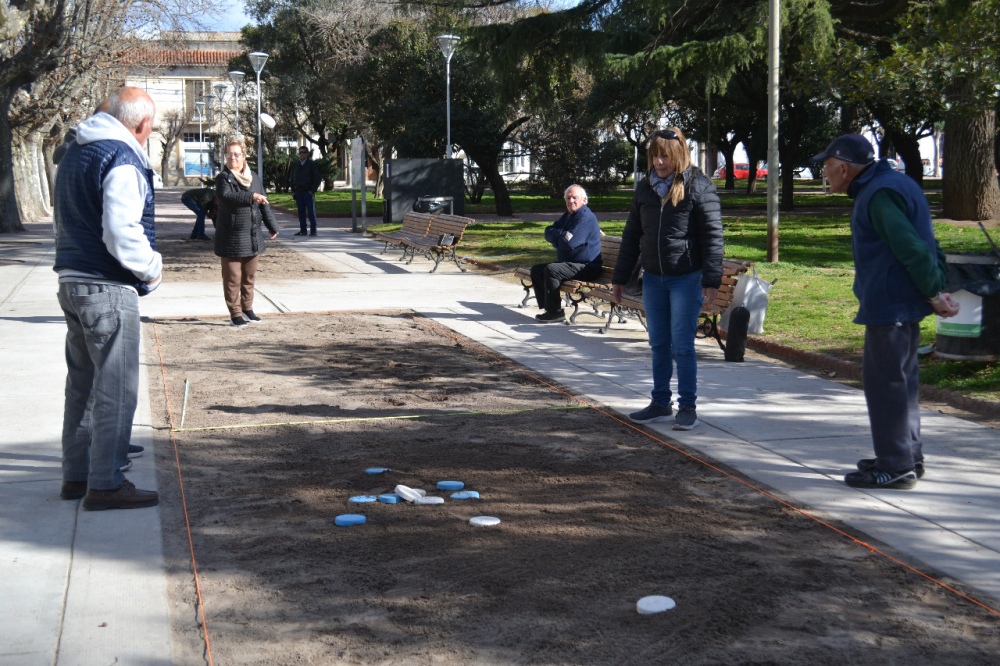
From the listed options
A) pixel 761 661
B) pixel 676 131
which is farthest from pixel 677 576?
pixel 676 131

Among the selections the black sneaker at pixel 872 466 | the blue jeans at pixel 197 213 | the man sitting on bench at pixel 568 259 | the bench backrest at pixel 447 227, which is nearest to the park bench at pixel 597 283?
the man sitting on bench at pixel 568 259

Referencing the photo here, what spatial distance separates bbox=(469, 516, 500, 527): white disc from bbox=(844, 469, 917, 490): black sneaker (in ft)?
6.25

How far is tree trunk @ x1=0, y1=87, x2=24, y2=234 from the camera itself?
23625 mm

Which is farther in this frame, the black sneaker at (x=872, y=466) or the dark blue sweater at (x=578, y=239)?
the dark blue sweater at (x=578, y=239)

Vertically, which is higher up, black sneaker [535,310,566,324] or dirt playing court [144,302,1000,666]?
black sneaker [535,310,566,324]

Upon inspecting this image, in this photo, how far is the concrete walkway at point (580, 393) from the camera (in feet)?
13.8

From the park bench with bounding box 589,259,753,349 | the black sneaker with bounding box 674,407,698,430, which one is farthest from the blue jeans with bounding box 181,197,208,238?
the black sneaker with bounding box 674,407,698,430

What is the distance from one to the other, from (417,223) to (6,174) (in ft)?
37.0

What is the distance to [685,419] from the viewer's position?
23.1 ft

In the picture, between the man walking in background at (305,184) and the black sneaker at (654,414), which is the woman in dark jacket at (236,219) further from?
the man walking in background at (305,184)

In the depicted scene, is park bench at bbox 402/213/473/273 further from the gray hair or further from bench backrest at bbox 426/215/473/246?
the gray hair

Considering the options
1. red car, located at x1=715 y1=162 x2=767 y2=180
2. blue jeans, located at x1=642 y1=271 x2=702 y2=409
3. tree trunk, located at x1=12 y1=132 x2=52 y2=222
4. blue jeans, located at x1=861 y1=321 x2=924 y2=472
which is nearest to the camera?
blue jeans, located at x1=861 y1=321 x2=924 y2=472

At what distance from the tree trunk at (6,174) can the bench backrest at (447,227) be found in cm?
1101

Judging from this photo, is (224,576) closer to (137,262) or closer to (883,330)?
(137,262)
